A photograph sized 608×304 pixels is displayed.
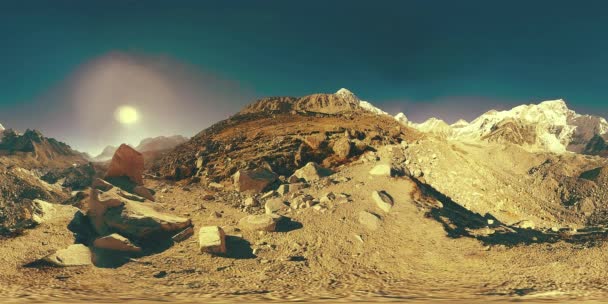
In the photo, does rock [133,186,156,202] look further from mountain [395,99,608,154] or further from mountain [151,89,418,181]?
mountain [395,99,608,154]

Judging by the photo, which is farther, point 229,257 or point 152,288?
point 229,257

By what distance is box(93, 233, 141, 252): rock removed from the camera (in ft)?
40.2

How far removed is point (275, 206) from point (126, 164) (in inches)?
380

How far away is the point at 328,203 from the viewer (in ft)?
56.6

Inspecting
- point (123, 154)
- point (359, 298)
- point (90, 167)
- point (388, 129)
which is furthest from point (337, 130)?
point (90, 167)

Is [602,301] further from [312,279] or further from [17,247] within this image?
[17,247]

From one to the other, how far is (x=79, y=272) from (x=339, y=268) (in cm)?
828

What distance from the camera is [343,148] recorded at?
2653cm

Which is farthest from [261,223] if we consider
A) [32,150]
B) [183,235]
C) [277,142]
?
[32,150]

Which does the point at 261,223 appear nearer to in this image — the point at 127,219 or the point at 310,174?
the point at 127,219

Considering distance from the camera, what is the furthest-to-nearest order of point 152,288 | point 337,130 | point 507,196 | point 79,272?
point 337,130 → point 507,196 → point 79,272 → point 152,288

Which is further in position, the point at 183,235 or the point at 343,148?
the point at 343,148

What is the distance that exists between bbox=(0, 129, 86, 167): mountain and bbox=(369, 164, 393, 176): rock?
57470mm

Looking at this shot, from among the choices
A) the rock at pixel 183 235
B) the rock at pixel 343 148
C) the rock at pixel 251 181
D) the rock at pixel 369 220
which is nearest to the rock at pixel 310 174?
the rock at pixel 251 181
